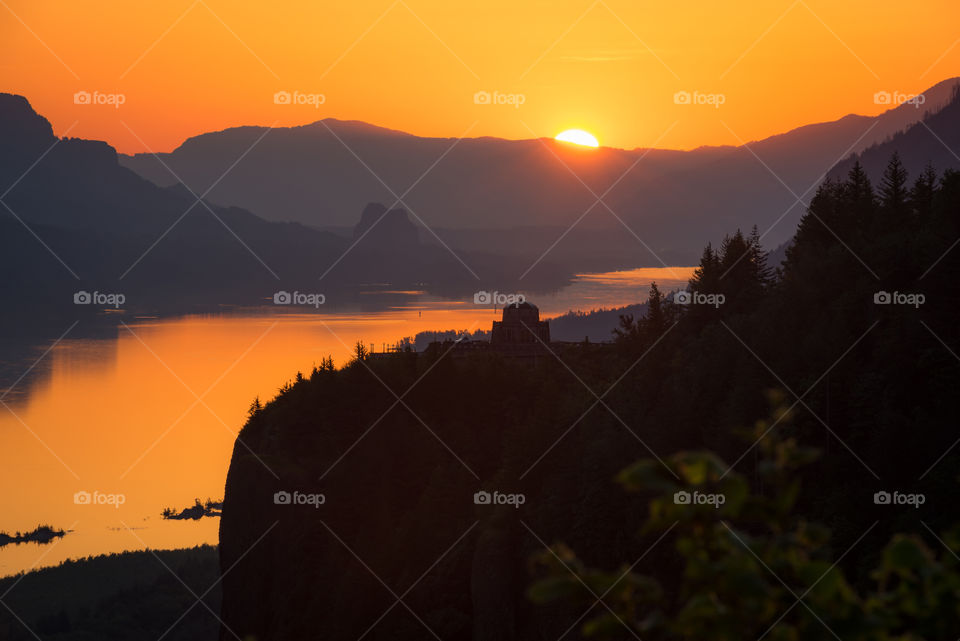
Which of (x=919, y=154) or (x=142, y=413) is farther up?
(x=919, y=154)

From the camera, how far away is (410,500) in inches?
2147

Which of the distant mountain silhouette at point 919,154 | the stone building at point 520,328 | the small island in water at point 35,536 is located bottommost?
the small island in water at point 35,536

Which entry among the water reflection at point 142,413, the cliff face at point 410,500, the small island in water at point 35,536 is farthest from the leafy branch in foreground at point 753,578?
the small island in water at point 35,536

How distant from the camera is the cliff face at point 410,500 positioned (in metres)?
40.7

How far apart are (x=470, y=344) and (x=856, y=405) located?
46.5 meters

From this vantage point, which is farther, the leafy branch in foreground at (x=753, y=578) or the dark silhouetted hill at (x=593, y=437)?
the dark silhouetted hill at (x=593, y=437)

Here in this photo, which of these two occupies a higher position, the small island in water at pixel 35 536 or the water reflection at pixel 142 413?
the water reflection at pixel 142 413

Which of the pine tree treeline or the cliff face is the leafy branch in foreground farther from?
the cliff face

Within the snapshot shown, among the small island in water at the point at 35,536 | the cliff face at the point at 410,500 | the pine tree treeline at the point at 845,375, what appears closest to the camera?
the pine tree treeline at the point at 845,375

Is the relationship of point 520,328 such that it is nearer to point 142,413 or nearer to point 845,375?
point 845,375

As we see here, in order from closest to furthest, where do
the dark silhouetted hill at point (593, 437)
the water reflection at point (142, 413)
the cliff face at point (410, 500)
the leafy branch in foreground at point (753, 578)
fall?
the leafy branch in foreground at point (753, 578) < the dark silhouetted hill at point (593, 437) < the cliff face at point (410, 500) < the water reflection at point (142, 413)

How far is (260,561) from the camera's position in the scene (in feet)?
185

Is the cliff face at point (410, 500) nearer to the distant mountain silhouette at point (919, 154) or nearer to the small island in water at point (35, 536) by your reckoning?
the small island in water at point (35, 536)

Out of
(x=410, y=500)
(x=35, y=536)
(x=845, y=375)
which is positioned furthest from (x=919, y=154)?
(x=845, y=375)
